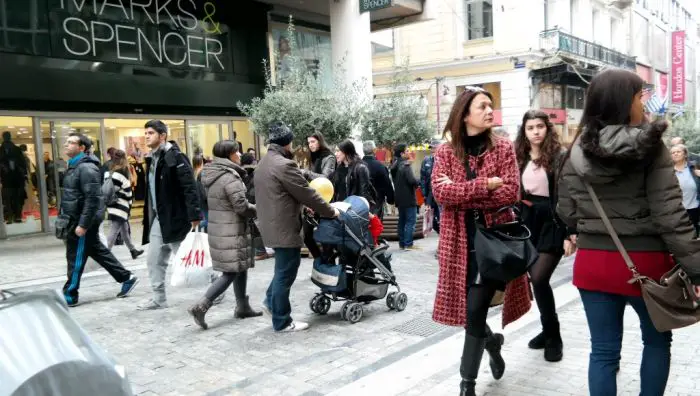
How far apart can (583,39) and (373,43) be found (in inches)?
394

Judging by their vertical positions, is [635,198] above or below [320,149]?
below

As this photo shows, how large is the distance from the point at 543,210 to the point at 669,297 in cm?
191

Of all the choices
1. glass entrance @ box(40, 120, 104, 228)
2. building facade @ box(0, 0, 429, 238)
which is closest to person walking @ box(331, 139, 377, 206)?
building facade @ box(0, 0, 429, 238)

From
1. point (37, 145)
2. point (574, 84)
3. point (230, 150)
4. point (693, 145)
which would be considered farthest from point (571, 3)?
point (230, 150)

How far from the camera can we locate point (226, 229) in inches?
223

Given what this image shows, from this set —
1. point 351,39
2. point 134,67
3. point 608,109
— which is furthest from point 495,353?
point 351,39

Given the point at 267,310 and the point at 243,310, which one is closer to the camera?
the point at 267,310

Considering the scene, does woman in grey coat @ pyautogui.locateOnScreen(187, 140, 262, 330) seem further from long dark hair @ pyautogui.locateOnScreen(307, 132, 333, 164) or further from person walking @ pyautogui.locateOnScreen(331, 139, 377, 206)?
person walking @ pyautogui.locateOnScreen(331, 139, 377, 206)

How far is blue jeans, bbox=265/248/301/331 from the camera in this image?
5.25m

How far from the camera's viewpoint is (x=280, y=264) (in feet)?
17.2

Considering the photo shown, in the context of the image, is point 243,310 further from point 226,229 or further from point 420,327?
point 420,327

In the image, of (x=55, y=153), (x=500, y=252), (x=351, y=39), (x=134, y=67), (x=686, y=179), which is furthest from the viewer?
(x=351, y=39)

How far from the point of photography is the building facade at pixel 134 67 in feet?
39.4

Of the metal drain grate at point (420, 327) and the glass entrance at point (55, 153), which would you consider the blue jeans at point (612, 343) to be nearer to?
the metal drain grate at point (420, 327)
